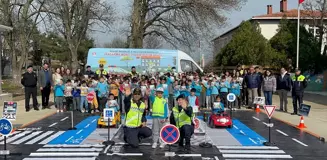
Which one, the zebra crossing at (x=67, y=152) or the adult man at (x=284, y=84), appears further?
the adult man at (x=284, y=84)

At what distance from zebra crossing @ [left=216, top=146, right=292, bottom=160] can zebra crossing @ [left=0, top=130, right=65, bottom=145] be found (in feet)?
15.6

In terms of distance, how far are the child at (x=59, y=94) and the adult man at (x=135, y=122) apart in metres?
8.32

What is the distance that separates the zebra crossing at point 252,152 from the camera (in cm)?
951

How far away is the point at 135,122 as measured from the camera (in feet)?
34.4

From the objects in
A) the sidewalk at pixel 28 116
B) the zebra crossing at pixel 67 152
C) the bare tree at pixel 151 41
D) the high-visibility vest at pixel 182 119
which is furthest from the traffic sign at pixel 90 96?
the bare tree at pixel 151 41

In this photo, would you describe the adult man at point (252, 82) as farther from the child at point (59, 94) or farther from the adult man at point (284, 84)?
the child at point (59, 94)

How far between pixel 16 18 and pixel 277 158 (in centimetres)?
3459

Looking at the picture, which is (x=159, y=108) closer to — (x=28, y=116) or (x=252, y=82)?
(x=28, y=116)

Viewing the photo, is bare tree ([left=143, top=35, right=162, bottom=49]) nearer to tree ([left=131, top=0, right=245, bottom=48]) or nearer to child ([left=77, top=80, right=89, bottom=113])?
tree ([left=131, top=0, right=245, bottom=48])

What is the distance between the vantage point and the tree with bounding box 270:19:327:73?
34.3 metres

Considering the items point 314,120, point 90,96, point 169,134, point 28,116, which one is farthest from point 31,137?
point 314,120

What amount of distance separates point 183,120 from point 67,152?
114 inches

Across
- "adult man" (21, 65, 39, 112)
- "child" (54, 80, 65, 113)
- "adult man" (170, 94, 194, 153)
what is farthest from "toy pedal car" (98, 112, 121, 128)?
"adult man" (21, 65, 39, 112)

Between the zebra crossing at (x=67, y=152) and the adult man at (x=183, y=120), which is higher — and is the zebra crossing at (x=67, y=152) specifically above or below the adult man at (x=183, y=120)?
below
